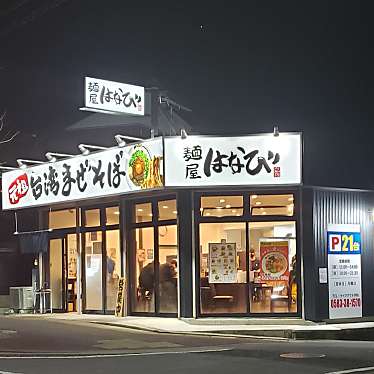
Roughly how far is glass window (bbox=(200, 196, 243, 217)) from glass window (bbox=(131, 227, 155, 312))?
2581mm

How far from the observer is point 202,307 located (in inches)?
893

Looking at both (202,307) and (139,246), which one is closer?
(202,307)

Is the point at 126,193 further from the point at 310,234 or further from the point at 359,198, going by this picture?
the point at 359,198

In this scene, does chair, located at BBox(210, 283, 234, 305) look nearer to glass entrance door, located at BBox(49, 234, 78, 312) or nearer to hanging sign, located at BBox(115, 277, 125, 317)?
hanging sign, located at BBox(115, 277, 125, 317)

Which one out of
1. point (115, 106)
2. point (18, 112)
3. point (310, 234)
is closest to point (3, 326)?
point (115, 106)

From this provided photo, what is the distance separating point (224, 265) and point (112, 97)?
645cm

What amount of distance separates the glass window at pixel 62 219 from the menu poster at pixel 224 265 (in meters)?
7.02

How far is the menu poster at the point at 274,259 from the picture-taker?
2255 cm

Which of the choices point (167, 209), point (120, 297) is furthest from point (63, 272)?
point (167, 209)

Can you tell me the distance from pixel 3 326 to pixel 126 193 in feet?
17.8

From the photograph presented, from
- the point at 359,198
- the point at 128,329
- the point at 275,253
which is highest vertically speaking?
the point at 359,198

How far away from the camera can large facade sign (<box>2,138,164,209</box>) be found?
878 inches

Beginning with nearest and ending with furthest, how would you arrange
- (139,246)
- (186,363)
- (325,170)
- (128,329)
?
1. (186,363)
2. (128,329)
3. (325,170)
4. (139,246)

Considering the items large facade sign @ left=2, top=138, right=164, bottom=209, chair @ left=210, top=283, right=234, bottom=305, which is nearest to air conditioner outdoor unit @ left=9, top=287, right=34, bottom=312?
large facade sign @ left=2, top=138, right=164, bottom=209
